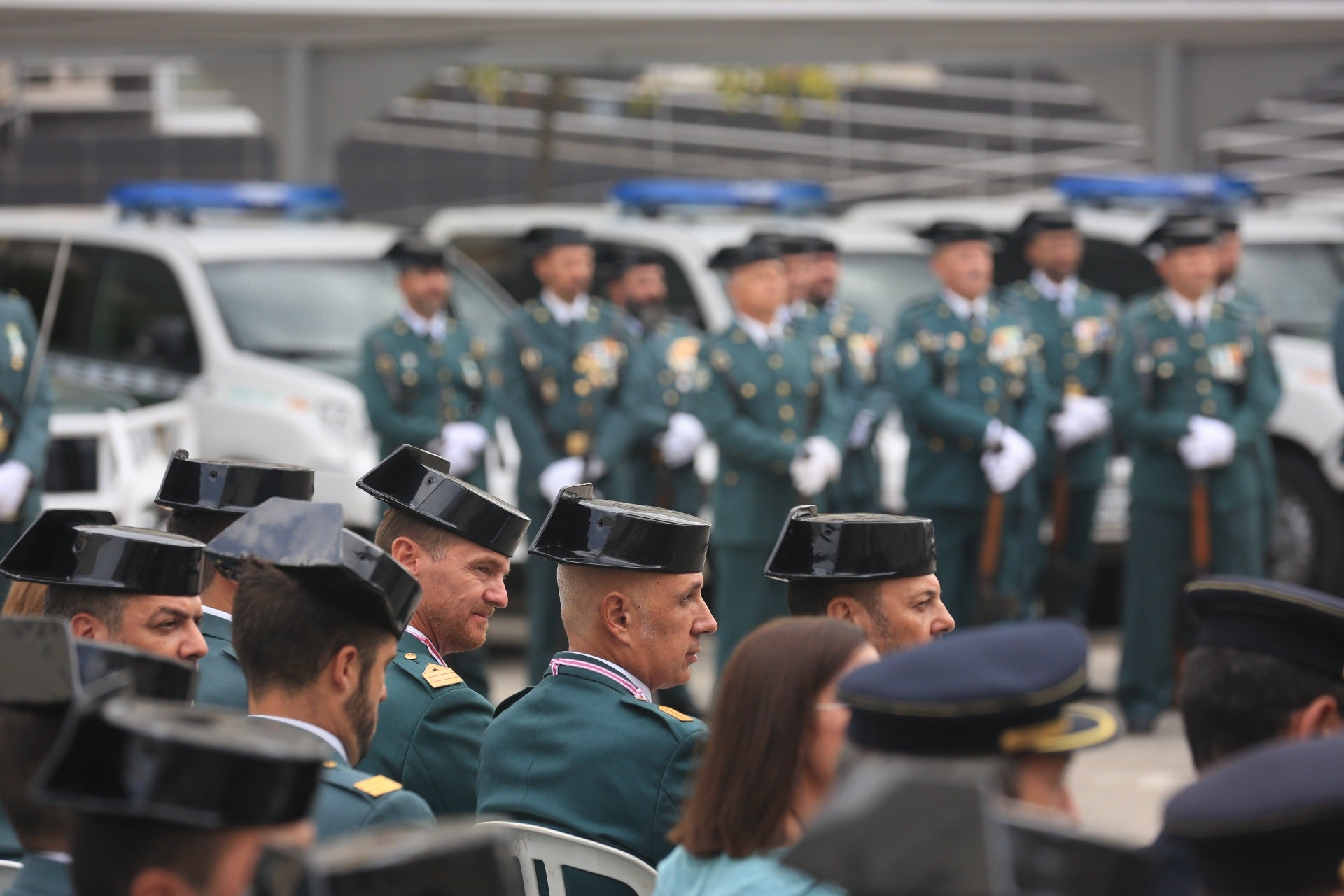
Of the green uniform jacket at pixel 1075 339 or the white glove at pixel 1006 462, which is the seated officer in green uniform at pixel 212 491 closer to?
the white glove at pixel 1006 462

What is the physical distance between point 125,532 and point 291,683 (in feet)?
2.69

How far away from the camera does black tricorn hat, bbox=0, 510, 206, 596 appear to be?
3512 mm

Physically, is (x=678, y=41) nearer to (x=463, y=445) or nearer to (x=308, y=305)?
(x=308, y=305)

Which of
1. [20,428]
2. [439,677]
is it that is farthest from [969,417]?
[439,677]

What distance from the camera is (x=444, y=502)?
13.4 feet

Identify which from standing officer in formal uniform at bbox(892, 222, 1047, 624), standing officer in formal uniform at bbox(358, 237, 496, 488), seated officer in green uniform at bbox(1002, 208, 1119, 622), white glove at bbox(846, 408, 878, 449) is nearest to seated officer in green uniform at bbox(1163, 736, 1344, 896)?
standing officer in formal uniform at bbox(892, 222, 1047, 624)

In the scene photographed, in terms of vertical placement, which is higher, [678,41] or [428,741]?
[678,41]

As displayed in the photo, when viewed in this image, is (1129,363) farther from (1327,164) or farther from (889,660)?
(1327,164)

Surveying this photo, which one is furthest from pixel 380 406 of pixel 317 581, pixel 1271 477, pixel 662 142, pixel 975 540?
pixel 662 142

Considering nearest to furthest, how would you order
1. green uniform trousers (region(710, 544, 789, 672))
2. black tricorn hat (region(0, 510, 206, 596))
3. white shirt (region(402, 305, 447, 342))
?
black tricorn hat (region(0, 510, 206, 596)) → green uniform trousers (region(710, 544, 789, 672)) → white shirt (region(402, 305, 447, 342))

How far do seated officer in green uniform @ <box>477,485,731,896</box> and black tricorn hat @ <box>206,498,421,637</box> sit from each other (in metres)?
0.50

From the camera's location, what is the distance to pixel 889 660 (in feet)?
7.17

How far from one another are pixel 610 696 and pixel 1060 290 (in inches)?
234

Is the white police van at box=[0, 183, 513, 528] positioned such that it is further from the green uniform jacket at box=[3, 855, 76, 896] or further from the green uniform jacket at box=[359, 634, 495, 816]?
the green uniform jacket at box=[3, 855, 76, 896]
